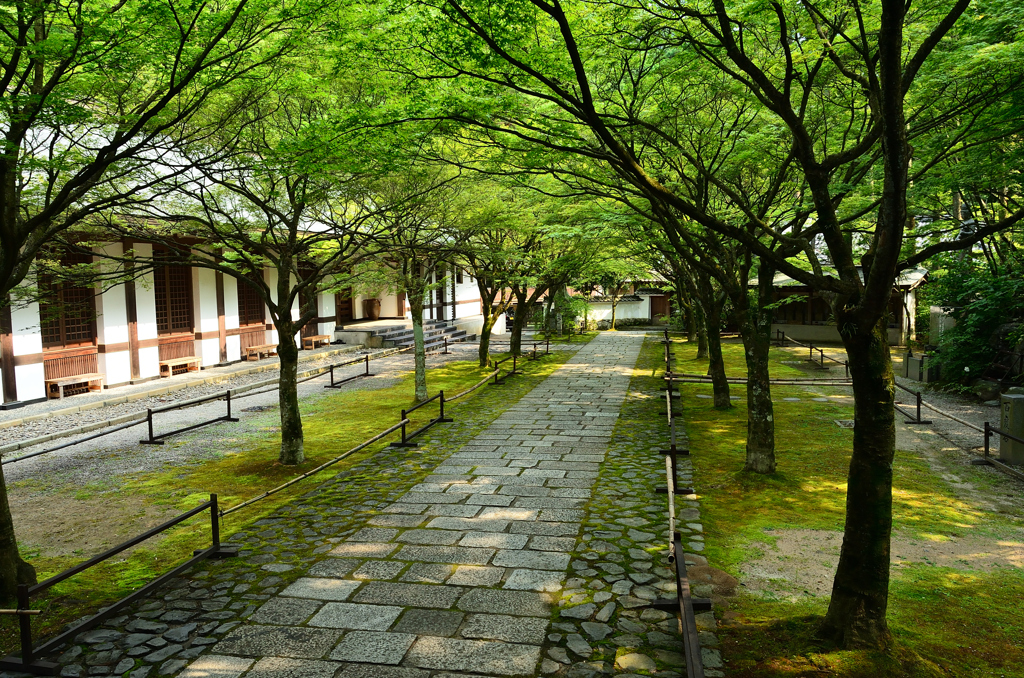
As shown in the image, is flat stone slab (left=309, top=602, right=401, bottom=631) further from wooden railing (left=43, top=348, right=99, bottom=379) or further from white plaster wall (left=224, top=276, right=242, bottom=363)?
white plaster wall (left=224, top=276, right=242, bottom=363)

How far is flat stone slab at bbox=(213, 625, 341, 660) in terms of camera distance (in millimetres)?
5008

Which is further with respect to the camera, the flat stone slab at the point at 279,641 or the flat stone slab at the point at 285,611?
the flat stone slab at the point at 285,611

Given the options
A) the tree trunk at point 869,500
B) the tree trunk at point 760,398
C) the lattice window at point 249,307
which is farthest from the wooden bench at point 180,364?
the tree trunk at point 869,500

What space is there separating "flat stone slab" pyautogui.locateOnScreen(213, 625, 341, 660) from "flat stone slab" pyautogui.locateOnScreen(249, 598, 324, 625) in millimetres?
116

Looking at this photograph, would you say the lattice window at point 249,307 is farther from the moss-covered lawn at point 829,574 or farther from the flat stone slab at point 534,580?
the flat stone slab at point 534,580

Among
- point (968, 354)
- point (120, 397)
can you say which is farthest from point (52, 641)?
point (968, 354)

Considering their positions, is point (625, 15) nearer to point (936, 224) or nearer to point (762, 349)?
point (762, 349)

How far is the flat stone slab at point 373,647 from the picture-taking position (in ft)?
16.0

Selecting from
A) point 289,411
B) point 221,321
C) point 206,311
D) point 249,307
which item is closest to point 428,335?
point 249,307

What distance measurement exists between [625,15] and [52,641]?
7603mm

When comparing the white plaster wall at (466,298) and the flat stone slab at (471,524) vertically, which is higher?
the white plaster wall at (466,298)

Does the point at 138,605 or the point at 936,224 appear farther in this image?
the point at 936,224

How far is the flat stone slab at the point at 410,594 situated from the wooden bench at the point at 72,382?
49.3 ft

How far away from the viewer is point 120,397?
17078 mm
